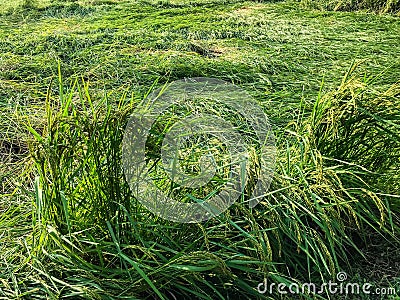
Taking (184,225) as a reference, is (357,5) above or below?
above

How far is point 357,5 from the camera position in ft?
20.2

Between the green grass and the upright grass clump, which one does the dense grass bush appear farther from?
the upright grass clump

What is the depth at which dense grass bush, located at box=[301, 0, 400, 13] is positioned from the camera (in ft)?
19.3

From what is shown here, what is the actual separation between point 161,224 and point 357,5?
201 inches

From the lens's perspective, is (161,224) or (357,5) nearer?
(161,224)

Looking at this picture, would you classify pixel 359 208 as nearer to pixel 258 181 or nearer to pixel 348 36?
pixel 258 181

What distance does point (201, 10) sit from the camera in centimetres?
580

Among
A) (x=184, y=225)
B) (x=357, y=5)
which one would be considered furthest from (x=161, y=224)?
(x=357, y=5)

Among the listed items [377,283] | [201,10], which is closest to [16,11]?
[201,10]

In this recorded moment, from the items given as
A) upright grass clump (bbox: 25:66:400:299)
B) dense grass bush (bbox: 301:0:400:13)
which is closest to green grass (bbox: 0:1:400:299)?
upright grass clump (bbox: 25:66:400:299)

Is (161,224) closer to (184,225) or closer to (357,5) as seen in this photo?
(184,225)

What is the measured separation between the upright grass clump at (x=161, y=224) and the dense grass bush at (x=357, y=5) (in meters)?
4.24

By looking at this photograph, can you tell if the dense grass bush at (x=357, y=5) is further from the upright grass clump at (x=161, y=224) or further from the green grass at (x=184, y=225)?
the upright grass clump at (x=161, y=224)

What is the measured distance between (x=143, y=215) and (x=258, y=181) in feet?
1.37
